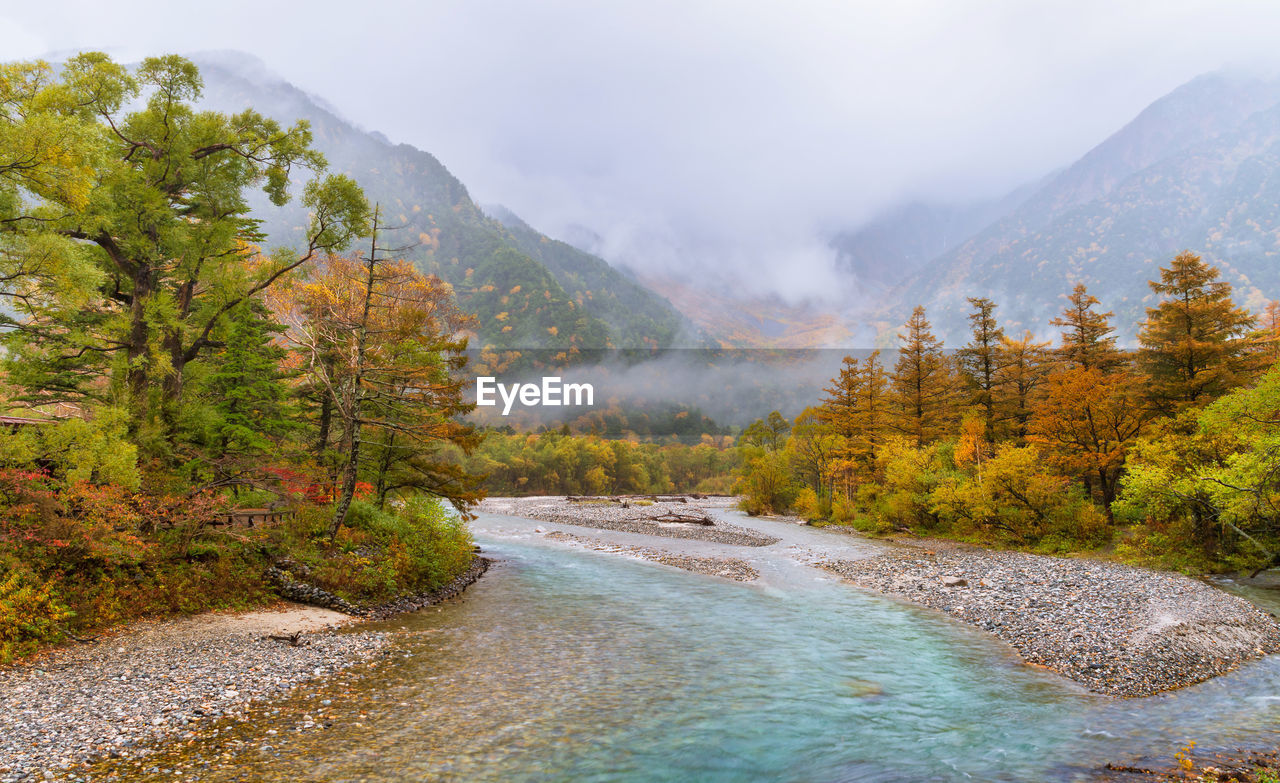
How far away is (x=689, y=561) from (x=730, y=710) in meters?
20.3

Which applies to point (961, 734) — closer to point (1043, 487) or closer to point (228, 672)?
point (228, 672)

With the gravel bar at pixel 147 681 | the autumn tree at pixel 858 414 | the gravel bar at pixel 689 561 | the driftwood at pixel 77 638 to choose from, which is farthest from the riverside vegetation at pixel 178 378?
the autumn tree at pixel 858 414

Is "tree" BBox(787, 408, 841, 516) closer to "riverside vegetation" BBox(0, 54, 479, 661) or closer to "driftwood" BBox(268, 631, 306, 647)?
"riverside vegetation" BBox(0, 54, 479, 661)

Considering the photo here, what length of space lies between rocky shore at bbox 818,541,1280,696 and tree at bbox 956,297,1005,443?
2093 centimetres

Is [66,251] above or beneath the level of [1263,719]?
above

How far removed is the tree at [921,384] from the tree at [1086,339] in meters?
9.23

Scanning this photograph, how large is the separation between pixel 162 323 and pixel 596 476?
321 feet

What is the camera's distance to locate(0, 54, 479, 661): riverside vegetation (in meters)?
14.4

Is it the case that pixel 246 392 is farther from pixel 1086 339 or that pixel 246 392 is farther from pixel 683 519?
pixel 1086 339

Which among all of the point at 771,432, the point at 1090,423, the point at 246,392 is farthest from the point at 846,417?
the point at 246,392

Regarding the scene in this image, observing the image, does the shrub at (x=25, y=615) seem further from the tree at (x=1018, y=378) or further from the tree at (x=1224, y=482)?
the tree at (x=1018, y=378)

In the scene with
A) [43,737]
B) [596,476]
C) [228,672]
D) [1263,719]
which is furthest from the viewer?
[596,476]

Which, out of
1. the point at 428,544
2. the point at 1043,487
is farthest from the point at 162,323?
the point at 1043,487

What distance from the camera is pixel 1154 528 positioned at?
27.5 m
